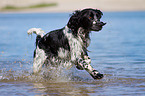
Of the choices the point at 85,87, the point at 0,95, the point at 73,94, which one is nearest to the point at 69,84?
the point at 85,87

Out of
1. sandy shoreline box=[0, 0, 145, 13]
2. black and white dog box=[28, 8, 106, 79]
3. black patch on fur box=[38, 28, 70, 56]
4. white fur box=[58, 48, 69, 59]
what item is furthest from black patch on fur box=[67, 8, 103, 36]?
sandy shoreline box=[0, 0, 145, 13]

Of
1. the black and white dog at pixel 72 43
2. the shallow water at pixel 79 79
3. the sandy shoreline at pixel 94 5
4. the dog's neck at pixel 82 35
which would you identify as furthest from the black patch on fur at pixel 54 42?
the sandy shoreline at pixel 94 5

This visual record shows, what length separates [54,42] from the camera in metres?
7.06

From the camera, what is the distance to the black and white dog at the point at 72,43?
21.9 ft

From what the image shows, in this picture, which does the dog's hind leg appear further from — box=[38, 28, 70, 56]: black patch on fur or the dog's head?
the dog's head

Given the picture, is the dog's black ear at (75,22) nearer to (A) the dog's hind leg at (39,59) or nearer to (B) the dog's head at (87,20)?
(B) the dog's head at (87,20)

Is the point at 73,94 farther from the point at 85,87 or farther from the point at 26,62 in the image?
the point at 26,62

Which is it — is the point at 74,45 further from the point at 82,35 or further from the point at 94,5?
the point at 94,5

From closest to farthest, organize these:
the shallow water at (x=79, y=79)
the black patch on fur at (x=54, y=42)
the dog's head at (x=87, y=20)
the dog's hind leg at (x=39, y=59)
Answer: the shallow water at (x=79, y=79)
the dog's head at (x=87, y=20)
the black patch on fur at (x=54, y=42)
the dog's hind leg at (x=39, y=59)

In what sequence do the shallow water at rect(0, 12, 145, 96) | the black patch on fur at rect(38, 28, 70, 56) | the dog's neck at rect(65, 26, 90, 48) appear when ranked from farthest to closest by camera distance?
1. the black patch on fur at rect(38, 28, 70, 56)
2. the dog's neck at rect(65, 26, 90, 48)
3. the shallow water at rect(0, 12, 145, 96)

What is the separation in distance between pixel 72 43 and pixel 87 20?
21.1 inches

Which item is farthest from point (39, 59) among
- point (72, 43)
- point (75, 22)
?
point (75, 22)

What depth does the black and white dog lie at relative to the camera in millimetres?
6664

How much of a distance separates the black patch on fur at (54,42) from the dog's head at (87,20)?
0.31m
